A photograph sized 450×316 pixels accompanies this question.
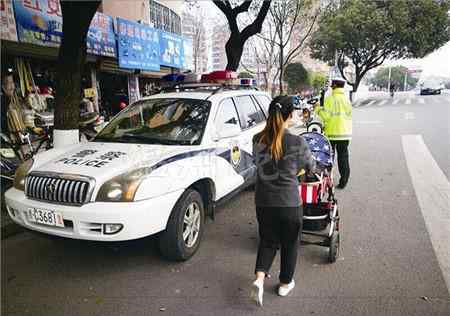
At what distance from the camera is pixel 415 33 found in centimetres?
2428

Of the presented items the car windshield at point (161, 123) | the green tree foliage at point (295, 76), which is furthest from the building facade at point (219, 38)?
the car windshield at point (161, 123)

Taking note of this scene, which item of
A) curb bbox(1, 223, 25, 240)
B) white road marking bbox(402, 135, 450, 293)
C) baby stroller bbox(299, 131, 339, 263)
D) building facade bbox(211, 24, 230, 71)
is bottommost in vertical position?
curb bbox(1, 223, 25, 240)

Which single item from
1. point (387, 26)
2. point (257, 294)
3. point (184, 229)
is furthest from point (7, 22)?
point (387, 26)

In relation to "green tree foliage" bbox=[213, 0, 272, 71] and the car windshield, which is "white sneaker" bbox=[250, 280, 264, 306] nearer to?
the car windshield

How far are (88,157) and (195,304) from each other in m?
→ 1.77

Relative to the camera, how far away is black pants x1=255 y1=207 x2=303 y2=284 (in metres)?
2.66

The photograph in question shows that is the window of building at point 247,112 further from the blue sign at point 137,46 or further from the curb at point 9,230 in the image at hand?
the blue sign at point 137,46

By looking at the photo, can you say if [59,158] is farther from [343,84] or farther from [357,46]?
[357,46]

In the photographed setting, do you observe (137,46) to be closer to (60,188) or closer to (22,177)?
(22,177)

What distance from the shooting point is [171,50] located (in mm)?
13531

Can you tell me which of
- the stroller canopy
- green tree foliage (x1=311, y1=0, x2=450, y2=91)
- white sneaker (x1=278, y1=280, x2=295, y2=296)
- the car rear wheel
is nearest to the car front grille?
the car rear wheel

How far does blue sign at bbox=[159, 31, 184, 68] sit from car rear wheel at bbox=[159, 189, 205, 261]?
10378 mm

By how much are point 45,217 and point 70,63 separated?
2.93 metres

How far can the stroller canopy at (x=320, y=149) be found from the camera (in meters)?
4.07
